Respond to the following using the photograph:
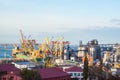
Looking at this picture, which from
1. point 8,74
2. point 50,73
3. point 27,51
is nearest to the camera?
point 8,74

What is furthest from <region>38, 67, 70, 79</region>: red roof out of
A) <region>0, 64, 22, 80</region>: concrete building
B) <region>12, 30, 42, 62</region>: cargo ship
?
<region>12, 30, 42, 62</region>: cargo ship

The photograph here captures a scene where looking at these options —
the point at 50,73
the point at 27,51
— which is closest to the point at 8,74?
the point at 50,73

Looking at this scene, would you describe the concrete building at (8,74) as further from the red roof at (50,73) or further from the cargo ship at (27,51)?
the cargo ship at (27,51)

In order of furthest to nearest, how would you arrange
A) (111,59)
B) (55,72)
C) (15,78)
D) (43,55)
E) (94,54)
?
(94,54)
(111,59)
(43,55)
(55,72)
(15,78)

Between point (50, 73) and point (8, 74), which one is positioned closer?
point (8, 74)

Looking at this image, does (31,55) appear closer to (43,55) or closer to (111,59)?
(43,55)

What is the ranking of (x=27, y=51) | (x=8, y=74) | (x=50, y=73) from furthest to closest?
(x=27, y=51)
(x=50, y=73)
(x=8, y=74)

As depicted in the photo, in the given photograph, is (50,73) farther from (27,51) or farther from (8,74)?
(27,51)

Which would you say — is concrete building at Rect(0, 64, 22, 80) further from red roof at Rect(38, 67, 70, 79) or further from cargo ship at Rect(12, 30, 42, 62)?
cargo ship at Rect(12, 30, 42, 62)

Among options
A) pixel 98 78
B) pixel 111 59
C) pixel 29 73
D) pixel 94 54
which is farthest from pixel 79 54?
pixel 29 73

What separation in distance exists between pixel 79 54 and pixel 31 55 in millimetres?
22388

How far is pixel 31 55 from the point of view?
80.8 m

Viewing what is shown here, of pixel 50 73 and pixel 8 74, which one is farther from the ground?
pixel 8 74

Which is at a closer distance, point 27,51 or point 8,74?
point 8,74
